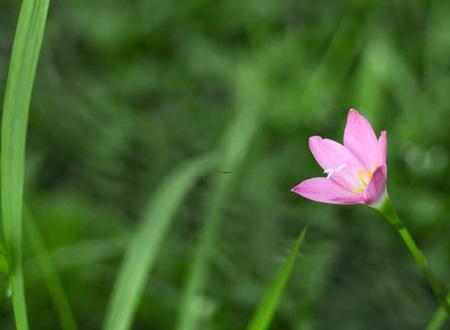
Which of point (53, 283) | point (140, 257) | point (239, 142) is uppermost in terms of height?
point (239, 142)


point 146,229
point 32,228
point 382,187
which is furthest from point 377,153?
point 32,228

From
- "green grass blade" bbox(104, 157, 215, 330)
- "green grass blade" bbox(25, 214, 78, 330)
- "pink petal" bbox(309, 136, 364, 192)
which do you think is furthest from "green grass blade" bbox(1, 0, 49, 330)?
"green grass blade" bbox(25, 214, 78, 330)

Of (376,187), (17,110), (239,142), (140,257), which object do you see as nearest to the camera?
(376,187)

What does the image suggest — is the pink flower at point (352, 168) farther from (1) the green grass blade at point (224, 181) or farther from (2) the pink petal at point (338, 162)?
(1) the green grass blade at point (224, 181)

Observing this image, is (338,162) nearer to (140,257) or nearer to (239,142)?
(140,257)

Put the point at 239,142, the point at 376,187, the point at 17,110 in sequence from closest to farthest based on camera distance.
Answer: the point at 376,187
the point at 17,110
the point at 239,142

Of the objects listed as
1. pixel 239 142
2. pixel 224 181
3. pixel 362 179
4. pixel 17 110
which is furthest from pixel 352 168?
pixel 239 142
